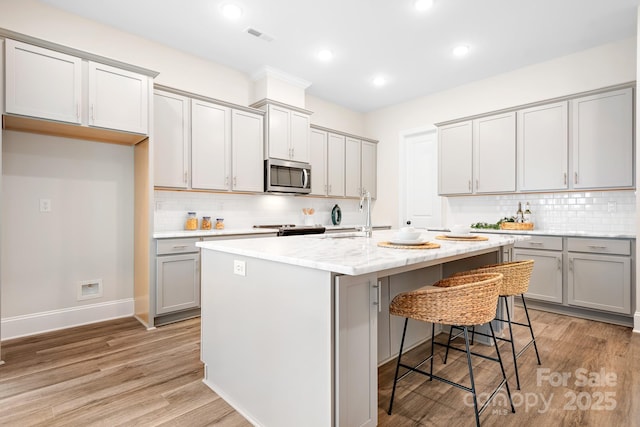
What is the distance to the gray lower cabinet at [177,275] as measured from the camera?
3137 mm

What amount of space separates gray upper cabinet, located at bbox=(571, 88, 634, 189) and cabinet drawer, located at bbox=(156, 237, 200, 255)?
416cm

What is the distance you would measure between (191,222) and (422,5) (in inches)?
127

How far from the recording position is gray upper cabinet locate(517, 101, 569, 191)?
12.3 feet

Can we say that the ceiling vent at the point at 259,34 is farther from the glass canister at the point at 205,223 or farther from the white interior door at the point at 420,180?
the white interior door at the point at 420,180

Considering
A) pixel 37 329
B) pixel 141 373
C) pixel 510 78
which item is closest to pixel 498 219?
pixel 510 78

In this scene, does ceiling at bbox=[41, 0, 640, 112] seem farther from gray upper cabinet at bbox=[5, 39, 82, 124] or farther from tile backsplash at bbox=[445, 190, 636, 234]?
tile backsplash at bbox=[445, 190, 636, 234]

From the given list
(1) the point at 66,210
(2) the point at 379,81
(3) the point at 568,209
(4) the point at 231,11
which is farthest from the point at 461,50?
(1) the point at 66,210

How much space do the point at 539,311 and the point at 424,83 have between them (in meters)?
3.33

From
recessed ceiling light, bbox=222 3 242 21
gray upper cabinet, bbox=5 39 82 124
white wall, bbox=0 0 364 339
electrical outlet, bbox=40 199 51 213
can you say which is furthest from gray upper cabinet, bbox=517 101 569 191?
electrical outlet, bbox=40 199 51 213

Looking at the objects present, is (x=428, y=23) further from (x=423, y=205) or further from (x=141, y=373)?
(x=141, y=373)

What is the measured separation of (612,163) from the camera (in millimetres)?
3426

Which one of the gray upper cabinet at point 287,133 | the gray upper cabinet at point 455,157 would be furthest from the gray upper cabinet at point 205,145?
the gray upper cabinet at point 455,157

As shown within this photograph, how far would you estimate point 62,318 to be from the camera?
3092mm

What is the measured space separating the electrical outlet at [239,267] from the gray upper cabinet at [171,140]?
2.04 metres
